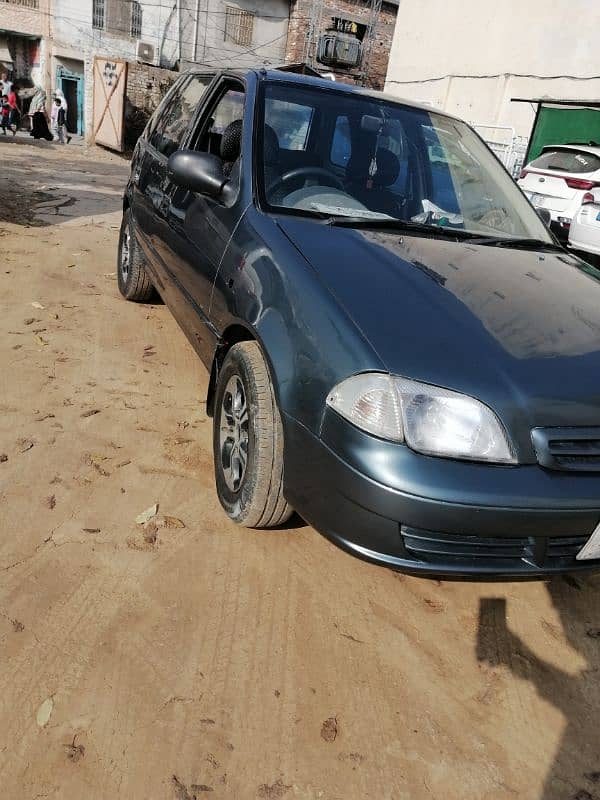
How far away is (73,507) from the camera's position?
8.16 feet

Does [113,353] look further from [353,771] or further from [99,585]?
[353,771]

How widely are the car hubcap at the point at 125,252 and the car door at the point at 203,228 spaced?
1335 millimetres

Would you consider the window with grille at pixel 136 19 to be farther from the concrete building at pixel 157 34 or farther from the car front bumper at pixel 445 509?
the car front bumper at pixel 445 509

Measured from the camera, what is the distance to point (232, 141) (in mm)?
3033

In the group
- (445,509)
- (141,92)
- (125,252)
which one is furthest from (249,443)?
(141,92)

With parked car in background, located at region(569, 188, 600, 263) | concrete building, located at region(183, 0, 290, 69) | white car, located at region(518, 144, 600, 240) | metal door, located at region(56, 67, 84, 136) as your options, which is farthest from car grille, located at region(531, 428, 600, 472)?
metal door, located at region(56, 67, 84, 136)

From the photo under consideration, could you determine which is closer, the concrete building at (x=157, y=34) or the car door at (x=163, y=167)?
the car door at (x=163, y=167)

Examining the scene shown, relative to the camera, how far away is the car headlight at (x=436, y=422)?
5.65 ft

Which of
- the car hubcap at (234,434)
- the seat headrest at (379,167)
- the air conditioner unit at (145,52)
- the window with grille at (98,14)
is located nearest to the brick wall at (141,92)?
the air conditioner unit at (145,52)

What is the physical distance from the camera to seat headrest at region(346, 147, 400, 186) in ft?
9.75

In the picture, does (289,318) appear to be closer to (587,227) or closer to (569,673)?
(569,673)

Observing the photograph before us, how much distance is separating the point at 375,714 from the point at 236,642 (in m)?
0.48

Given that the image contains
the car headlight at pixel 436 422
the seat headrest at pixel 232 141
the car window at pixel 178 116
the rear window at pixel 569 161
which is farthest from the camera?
the rear window at pixel 569 161

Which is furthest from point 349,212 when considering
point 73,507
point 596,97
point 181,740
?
point 596,97
